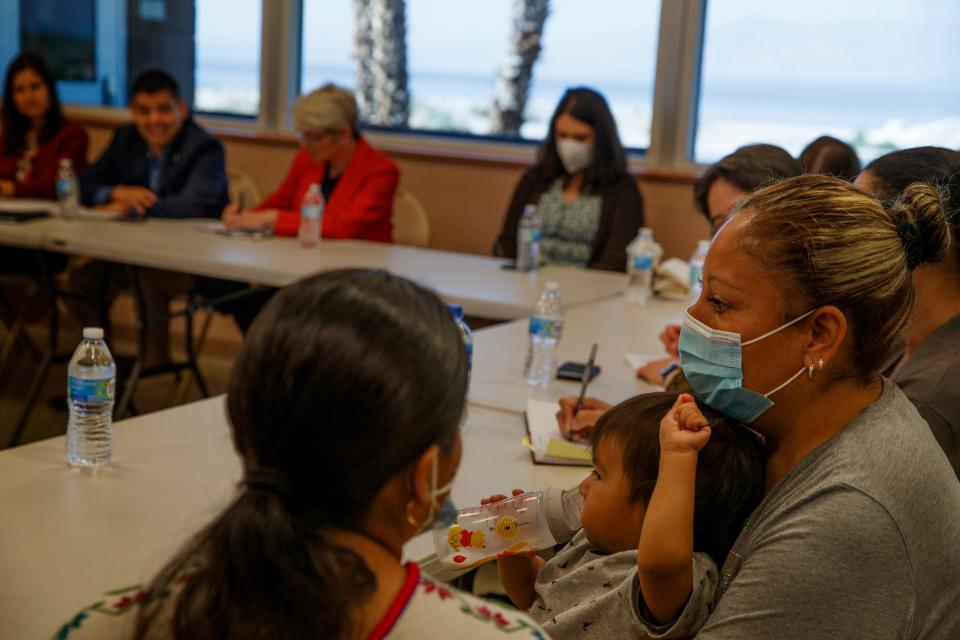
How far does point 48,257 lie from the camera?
486cm

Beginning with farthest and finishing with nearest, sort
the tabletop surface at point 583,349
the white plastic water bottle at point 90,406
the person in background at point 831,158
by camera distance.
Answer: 1. the person in background at point 831,158
2. the tabletop surface at point 583,349
3. the white plastic water bottle at point 90,406

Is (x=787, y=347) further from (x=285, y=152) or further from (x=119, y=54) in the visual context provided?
(x=119, y=54)

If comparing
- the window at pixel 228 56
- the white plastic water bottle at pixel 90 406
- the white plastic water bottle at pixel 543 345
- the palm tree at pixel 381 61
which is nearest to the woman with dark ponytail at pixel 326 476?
the white plastic water bottle at pixel 90 406

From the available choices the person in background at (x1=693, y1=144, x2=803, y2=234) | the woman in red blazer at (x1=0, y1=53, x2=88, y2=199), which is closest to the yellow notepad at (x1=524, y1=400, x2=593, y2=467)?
the person in background at (x1=693, y1=144, x2=803, y2=234)

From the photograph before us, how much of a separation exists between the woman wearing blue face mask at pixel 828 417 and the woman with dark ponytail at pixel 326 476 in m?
0.40

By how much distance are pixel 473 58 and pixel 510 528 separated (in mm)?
4263

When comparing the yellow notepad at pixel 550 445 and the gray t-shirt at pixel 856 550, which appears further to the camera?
the yellow notepad at pixel 550 445

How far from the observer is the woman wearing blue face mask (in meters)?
1.17

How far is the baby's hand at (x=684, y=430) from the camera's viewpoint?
1308mm

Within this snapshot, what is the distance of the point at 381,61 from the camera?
5.71 meters

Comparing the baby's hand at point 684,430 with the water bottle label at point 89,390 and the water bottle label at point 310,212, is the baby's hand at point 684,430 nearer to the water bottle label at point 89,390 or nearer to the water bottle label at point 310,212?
the water bottle label at point 89,390

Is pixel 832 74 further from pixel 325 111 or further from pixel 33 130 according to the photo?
pixel 33 130

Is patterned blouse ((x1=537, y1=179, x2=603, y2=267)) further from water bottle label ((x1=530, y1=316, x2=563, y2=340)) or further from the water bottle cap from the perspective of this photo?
the water bottle cap

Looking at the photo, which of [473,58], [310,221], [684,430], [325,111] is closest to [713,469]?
[684,430]
